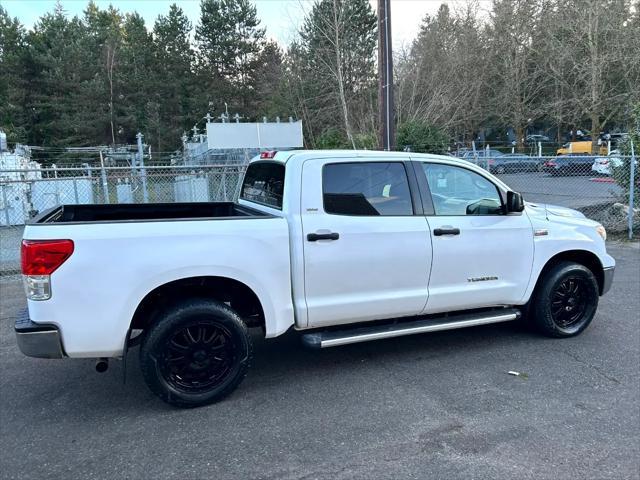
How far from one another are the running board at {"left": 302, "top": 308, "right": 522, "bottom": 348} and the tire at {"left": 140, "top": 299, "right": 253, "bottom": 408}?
1.99ft

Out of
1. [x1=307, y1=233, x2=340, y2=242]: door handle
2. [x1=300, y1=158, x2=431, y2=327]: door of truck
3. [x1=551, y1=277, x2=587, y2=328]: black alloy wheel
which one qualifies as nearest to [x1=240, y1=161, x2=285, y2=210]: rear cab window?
[x1=300, y1=158, x2=431, y2=327]: door of truck

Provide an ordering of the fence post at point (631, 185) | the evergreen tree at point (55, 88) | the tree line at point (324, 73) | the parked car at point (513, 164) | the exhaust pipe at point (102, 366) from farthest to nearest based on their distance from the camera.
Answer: the evergreen tree at point (55, 88) < the tree line at point (324, 73) < the parked car at point (513, 164) < the fence post at point (631, 185) < the exhaust pipe at point (102, 366)

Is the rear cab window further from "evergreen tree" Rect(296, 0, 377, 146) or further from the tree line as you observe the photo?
"evergreen tree" Rect(296, 0, 377, 146)

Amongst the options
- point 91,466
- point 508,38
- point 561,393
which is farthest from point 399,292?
point 508,38

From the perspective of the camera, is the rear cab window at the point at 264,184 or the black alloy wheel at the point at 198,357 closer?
the black alloy wheel at the point at 198,357

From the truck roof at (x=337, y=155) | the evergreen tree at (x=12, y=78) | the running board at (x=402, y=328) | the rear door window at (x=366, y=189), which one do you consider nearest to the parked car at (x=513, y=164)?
the running board at (x=402, y=328)

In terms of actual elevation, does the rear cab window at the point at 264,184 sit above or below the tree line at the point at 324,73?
below

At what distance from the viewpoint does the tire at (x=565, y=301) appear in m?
4.80

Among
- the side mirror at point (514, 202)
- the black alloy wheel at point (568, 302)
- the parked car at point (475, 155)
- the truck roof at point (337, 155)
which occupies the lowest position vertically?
the black alloy wheel at point (568, 302)

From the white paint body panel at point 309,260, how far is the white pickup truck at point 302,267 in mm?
10

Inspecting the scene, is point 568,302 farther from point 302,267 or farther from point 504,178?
point 504,178

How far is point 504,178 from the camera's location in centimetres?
1535

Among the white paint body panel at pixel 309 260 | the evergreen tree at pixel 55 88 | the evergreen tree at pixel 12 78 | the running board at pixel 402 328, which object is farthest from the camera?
the evergreen tree at pixel 55 88

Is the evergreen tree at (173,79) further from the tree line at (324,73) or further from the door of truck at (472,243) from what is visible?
the door of truck at (472,243)
